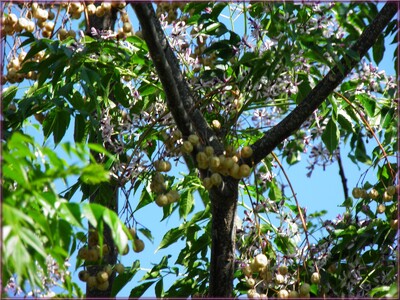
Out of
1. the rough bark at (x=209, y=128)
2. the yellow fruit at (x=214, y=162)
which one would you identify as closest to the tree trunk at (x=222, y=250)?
the rough bark at (x=209, y=128)

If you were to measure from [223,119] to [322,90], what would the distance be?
1.19 feet

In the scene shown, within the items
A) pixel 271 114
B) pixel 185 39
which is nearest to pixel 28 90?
pixel 185 39

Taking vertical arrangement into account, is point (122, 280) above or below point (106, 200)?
below

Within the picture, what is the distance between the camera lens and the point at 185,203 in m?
3.26

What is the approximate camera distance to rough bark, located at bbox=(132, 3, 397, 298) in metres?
2.68

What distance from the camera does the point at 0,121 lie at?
279cm

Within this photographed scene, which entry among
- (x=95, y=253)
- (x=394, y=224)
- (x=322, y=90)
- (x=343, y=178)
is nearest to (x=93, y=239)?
(x=95, y=253)

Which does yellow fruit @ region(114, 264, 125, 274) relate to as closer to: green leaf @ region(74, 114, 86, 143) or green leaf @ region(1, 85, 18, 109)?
green leaf @ region(74, 114, 86, 143)

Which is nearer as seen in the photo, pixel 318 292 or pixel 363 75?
pixel 318 292

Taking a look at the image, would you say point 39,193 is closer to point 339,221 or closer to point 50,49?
point 50,49

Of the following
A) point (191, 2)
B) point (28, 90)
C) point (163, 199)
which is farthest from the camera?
point (28, 90)

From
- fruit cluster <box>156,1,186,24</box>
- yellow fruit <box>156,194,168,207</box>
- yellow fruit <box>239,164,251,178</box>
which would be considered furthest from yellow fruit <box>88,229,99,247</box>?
fruit cluster <box>156,1,186,24</box>

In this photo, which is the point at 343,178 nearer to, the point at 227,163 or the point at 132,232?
the point at 227,163

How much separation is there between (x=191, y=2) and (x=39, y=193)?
1300mm
